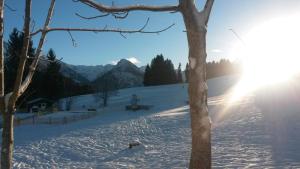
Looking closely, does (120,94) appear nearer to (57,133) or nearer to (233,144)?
(57,133)

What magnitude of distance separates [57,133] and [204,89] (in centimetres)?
2625

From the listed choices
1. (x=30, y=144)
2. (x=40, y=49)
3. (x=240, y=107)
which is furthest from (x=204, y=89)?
(x=240, y=107)

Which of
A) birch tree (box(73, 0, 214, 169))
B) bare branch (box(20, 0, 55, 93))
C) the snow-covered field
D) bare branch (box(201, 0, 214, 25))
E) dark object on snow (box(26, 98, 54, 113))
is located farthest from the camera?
dark object on snow (box(26, 98, 54, 113))

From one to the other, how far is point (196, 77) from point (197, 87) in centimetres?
9

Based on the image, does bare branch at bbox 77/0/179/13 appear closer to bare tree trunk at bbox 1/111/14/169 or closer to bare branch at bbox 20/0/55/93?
bare branch at bbox 20/0/55/93

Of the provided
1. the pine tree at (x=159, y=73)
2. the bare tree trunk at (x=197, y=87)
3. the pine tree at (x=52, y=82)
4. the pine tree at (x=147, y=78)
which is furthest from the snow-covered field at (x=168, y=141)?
the pine tree at (x=147, y=78)

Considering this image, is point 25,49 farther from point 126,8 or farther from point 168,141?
point 168,141

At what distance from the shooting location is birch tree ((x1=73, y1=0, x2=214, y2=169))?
3389 millimetres

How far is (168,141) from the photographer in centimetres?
2325

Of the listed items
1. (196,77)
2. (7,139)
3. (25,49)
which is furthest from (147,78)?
(196,77)

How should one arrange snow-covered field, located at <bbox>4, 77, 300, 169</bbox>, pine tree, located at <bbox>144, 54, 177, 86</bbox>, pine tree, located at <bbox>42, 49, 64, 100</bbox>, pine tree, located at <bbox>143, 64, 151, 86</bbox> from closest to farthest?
snow-covered field, located at <bbox>4, 77, 300, 169</bbox> < pine tree, located at <bbox>42, 49, 64, 100</bbox> < pine tree, located at <bbox>144, 54, 177, 86</bbox> < pine tree, located at <bbox>143, 64, 151, 86</bbox>

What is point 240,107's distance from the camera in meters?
32.6

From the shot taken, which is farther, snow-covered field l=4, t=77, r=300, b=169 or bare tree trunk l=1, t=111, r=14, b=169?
snow-covered field l=4, t=77, r=300, b=169

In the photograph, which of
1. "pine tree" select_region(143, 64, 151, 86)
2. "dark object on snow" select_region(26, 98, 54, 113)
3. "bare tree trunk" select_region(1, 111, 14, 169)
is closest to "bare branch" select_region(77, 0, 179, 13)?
"bare tree trunk" select_region(1, 111, 14, 169)
